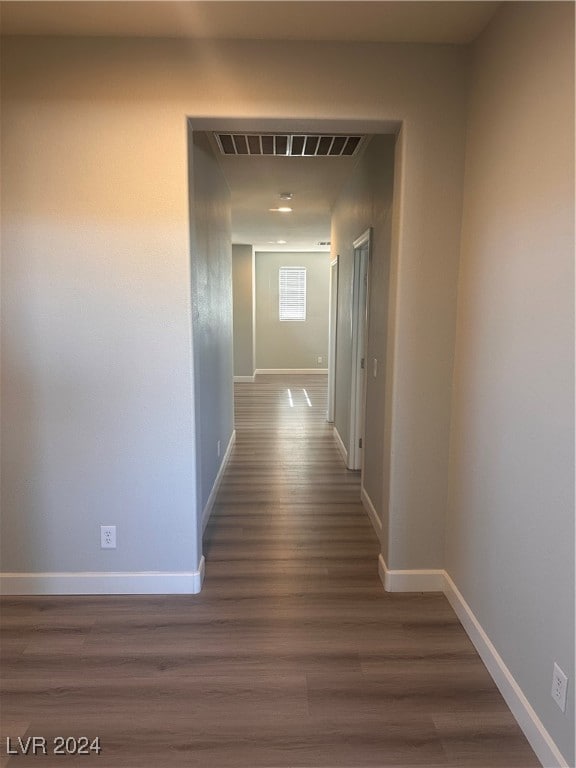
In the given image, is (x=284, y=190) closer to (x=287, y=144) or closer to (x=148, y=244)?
(x=287, y=144)

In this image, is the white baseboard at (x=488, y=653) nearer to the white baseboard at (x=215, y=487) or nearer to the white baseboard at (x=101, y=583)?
the white baseboard at (x=101, y=583)

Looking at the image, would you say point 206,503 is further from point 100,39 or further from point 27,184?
point 100,39

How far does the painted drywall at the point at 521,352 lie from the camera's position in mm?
1520

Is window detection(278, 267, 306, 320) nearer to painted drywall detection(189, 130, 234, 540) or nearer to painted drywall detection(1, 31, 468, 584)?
painted drywall detection(189, 130, 234, 540)

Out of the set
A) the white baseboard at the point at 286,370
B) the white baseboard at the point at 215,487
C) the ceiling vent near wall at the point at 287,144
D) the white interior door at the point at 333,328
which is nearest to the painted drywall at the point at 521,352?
the ceiling vent near wall at the point at 287,144

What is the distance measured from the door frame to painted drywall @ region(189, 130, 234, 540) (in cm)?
117

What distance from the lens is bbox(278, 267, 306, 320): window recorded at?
34.6ft

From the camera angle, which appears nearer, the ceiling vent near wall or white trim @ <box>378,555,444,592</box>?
white trim @ <box>378,555,444,592</box>

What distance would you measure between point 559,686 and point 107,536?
202 cm

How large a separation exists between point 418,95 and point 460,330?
1.09 meters

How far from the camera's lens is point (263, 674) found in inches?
79.6

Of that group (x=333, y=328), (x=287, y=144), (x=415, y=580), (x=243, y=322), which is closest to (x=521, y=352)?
(x=415, y=580)

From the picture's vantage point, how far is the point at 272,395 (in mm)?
8352

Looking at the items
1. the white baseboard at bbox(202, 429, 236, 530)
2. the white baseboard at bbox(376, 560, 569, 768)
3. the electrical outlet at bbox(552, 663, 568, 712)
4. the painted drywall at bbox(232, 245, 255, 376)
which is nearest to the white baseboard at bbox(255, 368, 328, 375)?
the painted drywall at bbox(232, 245, 255, 376)
